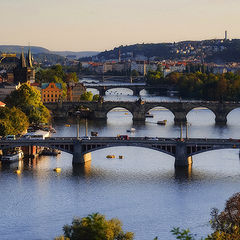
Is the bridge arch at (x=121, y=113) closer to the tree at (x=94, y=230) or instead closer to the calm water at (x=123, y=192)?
the calm water at (x=123, y=192)

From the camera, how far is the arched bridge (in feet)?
151

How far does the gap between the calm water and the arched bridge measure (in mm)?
758

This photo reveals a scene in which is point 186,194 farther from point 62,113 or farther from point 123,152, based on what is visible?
point 62,113

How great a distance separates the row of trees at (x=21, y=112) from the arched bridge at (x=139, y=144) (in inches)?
206

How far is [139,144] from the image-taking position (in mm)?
46719

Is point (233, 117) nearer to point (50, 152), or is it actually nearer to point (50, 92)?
Result: point (50, 92)

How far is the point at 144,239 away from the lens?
32.7 m

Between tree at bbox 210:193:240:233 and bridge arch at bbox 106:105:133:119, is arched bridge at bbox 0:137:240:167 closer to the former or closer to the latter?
tree at bbox 210:193:240:233

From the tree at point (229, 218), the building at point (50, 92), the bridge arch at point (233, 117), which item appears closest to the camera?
the tree at point (229, 218)

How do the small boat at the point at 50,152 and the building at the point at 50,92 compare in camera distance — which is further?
the building at the point at 50,92

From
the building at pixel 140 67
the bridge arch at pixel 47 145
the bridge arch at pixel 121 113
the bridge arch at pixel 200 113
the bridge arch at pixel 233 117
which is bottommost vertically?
the bridge arch at pixel 233 117

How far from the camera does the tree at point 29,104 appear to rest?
65188 mm

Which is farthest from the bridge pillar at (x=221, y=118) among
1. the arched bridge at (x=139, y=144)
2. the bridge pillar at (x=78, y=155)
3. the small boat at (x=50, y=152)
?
the bridge pillar at (x=78, y=155)

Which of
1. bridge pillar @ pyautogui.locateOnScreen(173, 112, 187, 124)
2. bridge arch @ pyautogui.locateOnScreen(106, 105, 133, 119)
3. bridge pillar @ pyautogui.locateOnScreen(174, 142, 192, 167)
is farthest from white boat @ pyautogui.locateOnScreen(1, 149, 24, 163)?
bridge arch @ pyautogui.locateOnScreen(106, 105, 133, 119)
